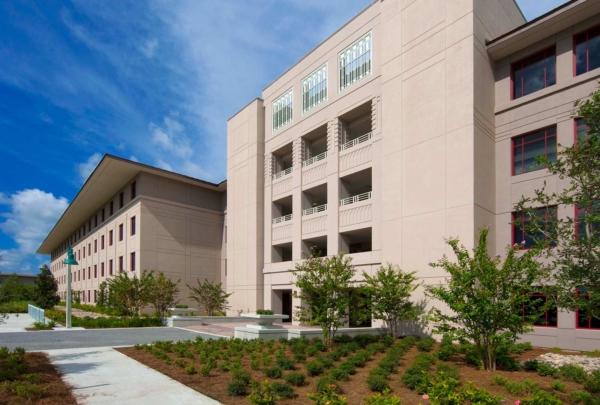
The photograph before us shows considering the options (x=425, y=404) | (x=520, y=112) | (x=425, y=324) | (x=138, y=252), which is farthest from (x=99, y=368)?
(x=138, y=252)

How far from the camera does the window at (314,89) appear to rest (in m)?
29.3

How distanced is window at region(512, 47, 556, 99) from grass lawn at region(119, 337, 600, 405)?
11530 mm

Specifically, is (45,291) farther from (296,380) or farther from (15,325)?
(296,380)

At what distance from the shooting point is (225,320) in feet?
103

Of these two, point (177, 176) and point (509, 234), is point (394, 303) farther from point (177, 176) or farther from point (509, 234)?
point (177, 176)

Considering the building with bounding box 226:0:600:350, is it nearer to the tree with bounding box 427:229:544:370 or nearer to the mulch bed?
the tree with bounding box 427:229:544:370

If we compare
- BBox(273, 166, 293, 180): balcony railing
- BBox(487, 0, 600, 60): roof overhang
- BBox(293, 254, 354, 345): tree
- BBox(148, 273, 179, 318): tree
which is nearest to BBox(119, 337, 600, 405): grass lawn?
BBox(293, 254, 354, 345): tree

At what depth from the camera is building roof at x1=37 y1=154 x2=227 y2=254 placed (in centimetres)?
3925

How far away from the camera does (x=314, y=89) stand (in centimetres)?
3003

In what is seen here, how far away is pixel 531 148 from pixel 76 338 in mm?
22346

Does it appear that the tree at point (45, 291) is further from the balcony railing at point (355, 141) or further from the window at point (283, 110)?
the balcony railing at point (355, 141)

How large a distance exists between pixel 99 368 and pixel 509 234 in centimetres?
1710

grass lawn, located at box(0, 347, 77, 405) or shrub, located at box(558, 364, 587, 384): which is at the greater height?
grass lawn, located at box(0, 347, 77, 405)

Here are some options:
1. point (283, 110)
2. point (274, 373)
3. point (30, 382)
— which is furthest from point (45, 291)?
point (274, 373)
